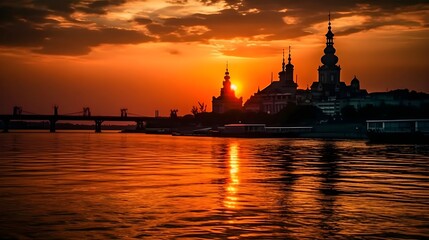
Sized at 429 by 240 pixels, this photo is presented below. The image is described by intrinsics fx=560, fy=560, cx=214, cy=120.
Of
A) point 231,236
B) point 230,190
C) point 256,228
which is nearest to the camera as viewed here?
point 231,236

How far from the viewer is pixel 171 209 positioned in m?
26.0

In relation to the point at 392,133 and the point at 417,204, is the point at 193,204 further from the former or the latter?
the point at 392,133

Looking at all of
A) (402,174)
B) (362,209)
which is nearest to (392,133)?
(402,174)

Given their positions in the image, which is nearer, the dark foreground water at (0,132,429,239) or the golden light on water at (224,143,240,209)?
the dark foreground water at (0,132,429,239)

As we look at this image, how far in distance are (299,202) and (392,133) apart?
110939 mm

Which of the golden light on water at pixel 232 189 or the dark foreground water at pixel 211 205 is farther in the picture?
the golden light on water at pixel 232 189

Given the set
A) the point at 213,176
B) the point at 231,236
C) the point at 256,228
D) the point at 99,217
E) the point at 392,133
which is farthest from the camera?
the point at 392,133

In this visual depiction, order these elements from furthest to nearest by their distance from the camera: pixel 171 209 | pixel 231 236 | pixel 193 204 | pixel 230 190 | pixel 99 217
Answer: pixel 230 190, pixel 193 204, pixel 171 209, pixel 99 217, pixel 231 236

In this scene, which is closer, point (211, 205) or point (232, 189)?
point (211, 205)

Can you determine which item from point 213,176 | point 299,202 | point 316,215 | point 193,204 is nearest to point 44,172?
point 213,176

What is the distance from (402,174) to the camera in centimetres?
4553

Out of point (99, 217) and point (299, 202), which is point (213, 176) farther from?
point (99, 217)

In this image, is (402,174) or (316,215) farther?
(402,174)

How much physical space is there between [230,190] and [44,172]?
1841 centimetres
